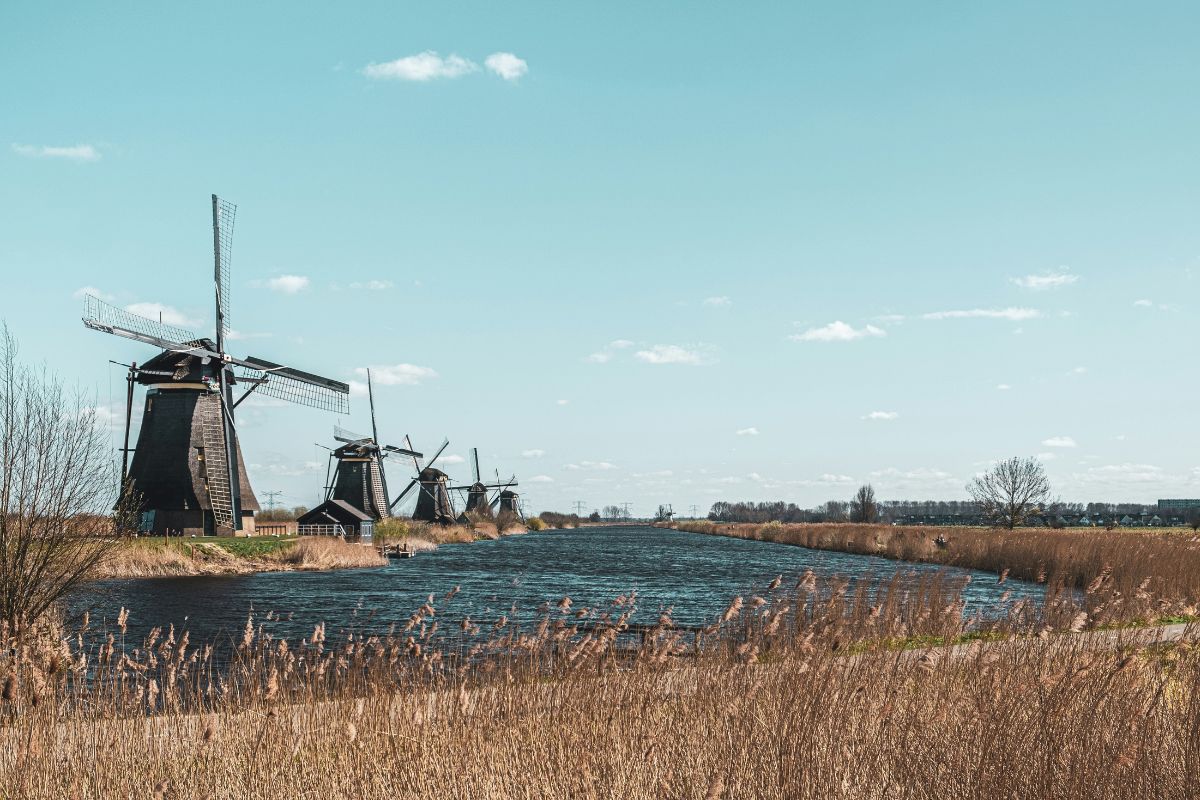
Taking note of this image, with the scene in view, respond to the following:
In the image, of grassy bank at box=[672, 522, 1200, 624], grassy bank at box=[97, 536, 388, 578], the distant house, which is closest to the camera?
grassy bank at box=[672, 522, 1200, 624]

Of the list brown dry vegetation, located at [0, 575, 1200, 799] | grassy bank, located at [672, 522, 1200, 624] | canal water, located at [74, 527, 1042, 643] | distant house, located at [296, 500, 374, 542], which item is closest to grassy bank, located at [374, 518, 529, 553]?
distant house, located at [296, 500, 374, 542]

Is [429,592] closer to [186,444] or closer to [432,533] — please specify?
[186,444]

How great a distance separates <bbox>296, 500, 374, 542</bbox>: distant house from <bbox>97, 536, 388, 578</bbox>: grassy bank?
32.7ft

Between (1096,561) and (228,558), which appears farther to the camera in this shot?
(228,558)

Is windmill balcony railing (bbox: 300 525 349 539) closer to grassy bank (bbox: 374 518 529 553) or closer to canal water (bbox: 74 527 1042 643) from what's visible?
grassy bank (bbox: 374 518 529 553)

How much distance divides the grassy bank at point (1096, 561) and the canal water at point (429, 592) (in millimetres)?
1063

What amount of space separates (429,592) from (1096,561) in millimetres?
18304

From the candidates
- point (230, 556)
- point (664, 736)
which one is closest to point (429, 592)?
point (230, 556)

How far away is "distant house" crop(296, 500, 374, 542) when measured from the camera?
51.3 metres

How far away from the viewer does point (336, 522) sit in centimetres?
5191

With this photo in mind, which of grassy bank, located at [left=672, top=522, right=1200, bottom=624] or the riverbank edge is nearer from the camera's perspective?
grassy bank, located at [left=672, top=522, right=1200, bottom=624]

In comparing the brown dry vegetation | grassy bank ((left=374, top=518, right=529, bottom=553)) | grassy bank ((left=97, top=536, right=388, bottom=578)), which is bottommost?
grassy bank ((left=374, top=518, right=529, bottom=553))

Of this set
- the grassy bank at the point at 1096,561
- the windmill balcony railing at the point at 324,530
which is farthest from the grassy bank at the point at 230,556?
the grassy bank at the point at 1096,561

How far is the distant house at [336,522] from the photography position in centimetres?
5128
